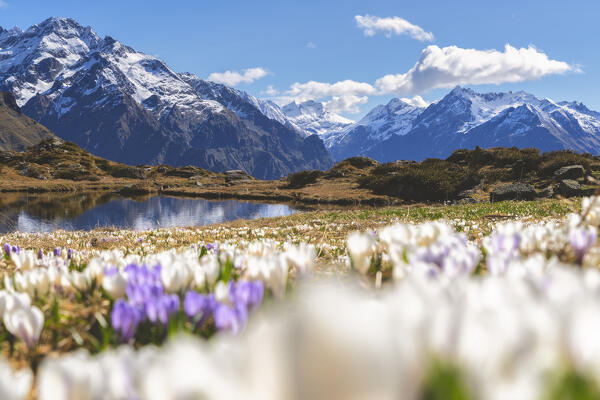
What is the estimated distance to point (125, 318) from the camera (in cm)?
144

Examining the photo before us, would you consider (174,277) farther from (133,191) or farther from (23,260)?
(133,191)

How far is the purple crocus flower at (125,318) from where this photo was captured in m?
1.43

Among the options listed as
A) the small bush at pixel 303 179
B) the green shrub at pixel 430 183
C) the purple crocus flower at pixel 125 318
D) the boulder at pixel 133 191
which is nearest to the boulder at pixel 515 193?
the green shrub at pixel 430 183

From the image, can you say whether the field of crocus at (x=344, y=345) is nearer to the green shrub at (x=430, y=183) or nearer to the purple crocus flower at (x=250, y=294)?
the purple crocus flower at (x=250, y=294)

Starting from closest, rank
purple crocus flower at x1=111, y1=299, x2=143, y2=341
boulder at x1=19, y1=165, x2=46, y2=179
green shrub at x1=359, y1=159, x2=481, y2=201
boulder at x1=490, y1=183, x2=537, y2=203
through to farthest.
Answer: purple crocus flower at x1=111, y1=299, x2=143, y2=341
boulder at x1=490, y1=183, x2=537, y2=203
green shrub at x1=359, y1=159, x2=481, y2=201
boulder at x1=19, y1=165, x2=46, y2=179

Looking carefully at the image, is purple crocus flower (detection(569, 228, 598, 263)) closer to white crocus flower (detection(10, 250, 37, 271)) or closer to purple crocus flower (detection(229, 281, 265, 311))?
purple crocus flower (detection(229, 281, 265, 311))

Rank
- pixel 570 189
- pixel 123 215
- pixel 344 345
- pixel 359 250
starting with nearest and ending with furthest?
pixel 344 345 < pixel 359 250 < pixel 570 189 < pixel 123 215

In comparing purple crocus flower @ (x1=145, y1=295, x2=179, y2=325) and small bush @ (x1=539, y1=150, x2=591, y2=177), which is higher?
small bush @ (x1=539, y1=150, x2=591, y2=177)

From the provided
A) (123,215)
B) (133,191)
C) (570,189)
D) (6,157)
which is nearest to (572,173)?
(570,189)

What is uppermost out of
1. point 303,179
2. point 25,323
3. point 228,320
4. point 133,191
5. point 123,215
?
point 303,179

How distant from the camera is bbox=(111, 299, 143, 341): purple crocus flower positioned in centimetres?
143

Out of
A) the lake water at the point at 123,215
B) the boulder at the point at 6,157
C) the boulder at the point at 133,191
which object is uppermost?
the boulder at the point at 6,157

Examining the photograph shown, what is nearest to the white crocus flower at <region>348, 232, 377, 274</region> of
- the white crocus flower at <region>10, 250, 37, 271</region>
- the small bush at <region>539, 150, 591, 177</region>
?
the white crocus flower at <region>10, 250, 37, 271</region>

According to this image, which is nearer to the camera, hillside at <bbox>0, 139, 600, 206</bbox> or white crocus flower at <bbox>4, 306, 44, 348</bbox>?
white crocus flower at <bbox>4, 306, 44, 348</bbox>
